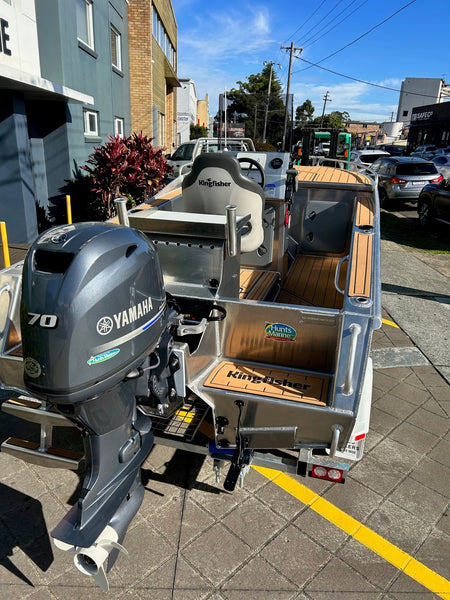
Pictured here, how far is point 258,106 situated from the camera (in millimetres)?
59781

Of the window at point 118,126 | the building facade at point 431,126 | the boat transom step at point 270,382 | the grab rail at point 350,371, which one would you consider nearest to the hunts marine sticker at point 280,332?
the boat transom step at point 270,382

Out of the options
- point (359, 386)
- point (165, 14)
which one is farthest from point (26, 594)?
point (165, 14)

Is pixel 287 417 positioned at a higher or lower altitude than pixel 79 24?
lower

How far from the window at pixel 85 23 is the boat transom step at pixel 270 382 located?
11169mm

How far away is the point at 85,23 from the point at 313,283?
10478 millimetres

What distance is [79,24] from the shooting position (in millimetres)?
11156

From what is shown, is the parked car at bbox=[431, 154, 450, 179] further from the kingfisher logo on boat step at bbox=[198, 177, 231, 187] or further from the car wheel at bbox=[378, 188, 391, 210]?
the kingfisher logo on boat step at bbox=[198, 177, 231, 187]

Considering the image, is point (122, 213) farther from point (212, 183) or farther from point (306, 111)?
point (306, 111)

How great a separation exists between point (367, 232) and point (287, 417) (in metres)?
1.95

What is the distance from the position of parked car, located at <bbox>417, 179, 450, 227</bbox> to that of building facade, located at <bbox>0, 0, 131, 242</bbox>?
887 centimetres

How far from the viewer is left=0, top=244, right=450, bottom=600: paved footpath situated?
254cm

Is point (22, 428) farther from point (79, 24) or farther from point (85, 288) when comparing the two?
point (79, 24)

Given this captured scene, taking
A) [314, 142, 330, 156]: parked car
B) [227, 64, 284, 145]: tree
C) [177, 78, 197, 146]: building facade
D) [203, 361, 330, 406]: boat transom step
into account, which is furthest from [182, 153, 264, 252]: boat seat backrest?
[227, 64, 284, 145]: tree

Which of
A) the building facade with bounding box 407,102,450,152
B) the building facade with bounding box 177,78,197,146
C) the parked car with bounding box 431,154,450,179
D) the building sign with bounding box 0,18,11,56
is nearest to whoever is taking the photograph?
the building sign with bounding box 0,18,11,56
